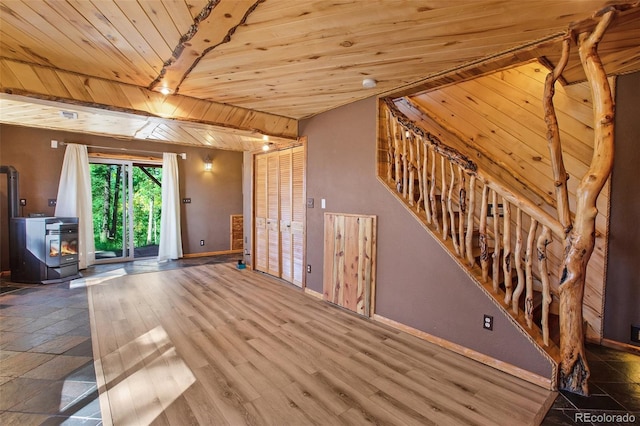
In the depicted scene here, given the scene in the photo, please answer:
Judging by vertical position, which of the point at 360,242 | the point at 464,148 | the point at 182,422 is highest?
the point at 464,148

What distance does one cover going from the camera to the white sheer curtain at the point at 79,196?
18.2ft

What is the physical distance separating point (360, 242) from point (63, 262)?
492cm

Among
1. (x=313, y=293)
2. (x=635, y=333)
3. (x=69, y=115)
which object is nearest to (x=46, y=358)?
(x=313, y=293)

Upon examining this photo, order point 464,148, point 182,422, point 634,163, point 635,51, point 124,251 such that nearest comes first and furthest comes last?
point 182,422 → point 635,51 → point 634,163 → point 464,148 → point 124,251

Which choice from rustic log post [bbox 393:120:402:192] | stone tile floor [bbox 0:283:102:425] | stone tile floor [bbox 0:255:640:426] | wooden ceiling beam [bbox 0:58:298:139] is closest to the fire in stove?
stone tile floor [bbox 0:283:102:425]

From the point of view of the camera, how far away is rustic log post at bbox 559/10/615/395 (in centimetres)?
196

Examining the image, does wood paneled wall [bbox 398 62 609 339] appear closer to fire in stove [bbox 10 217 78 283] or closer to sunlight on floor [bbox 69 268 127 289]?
sunlight on floor [bbox 69 268 127 289]

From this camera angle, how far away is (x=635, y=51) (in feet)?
7.86

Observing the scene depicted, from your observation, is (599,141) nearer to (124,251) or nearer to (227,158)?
(227,158)

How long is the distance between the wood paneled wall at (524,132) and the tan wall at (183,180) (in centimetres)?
536

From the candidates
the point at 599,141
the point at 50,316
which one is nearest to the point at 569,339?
the point at 599,141

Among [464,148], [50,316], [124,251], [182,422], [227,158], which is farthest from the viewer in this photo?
[227,158]

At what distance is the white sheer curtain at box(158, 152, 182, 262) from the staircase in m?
5.23

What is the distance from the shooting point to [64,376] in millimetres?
2258
